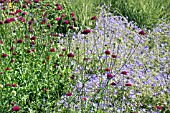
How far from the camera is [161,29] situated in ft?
17.1

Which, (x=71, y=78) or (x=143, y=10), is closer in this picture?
(x=71, y=78)

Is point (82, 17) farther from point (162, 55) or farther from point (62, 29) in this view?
point (162, 55)

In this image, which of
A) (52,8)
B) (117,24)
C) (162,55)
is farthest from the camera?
(52,8)

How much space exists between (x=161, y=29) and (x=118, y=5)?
95 cm

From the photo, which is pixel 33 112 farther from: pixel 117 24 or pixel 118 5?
pixel 118 5

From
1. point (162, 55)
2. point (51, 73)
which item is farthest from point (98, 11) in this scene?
point (51, 73)

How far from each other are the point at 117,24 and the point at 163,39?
766 millimetres

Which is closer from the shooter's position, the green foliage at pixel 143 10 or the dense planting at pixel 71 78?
the dense planting at pixel 71 78

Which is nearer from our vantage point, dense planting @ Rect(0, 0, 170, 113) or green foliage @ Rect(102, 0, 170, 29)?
dense planting @ Rect(0, 0, 170, 113)

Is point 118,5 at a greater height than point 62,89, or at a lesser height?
greater

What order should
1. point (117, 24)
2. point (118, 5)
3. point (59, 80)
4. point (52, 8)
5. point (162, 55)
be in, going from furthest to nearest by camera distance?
point (118, 5), point (52, 8), point (117, 24), point (162, 55), point (59, 80)

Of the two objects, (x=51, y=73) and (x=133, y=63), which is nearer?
(x=51, y=73)

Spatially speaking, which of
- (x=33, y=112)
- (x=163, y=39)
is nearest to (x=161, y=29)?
(x=163, y=39)

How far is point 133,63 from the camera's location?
3.97 meters
